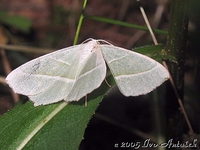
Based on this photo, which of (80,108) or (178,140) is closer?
(80,108)

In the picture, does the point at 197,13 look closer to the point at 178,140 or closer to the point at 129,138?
the point at 178,140

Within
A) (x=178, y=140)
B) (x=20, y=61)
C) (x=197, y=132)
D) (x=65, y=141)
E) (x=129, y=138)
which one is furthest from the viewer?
(x=20, y=61)

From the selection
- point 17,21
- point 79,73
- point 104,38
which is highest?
point 79,73

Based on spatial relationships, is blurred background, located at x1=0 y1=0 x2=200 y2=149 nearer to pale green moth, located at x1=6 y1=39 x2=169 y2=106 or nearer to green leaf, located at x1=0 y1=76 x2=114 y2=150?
pale green moth, located at x1=6 y1=39 x2=169 y2=106

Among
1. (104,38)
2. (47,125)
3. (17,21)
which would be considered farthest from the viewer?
(104,38)

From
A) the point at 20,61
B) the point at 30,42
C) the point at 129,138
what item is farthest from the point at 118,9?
→ the point at 129,138

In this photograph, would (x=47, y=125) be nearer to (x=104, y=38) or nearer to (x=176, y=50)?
(x=176, y=50)

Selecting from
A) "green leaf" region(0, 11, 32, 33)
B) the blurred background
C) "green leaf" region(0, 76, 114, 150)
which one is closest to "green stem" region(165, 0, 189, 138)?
the blurred background

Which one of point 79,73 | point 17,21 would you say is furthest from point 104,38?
point 79,73

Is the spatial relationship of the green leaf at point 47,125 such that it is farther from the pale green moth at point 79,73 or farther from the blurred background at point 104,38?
the blurred background at point 104,38
